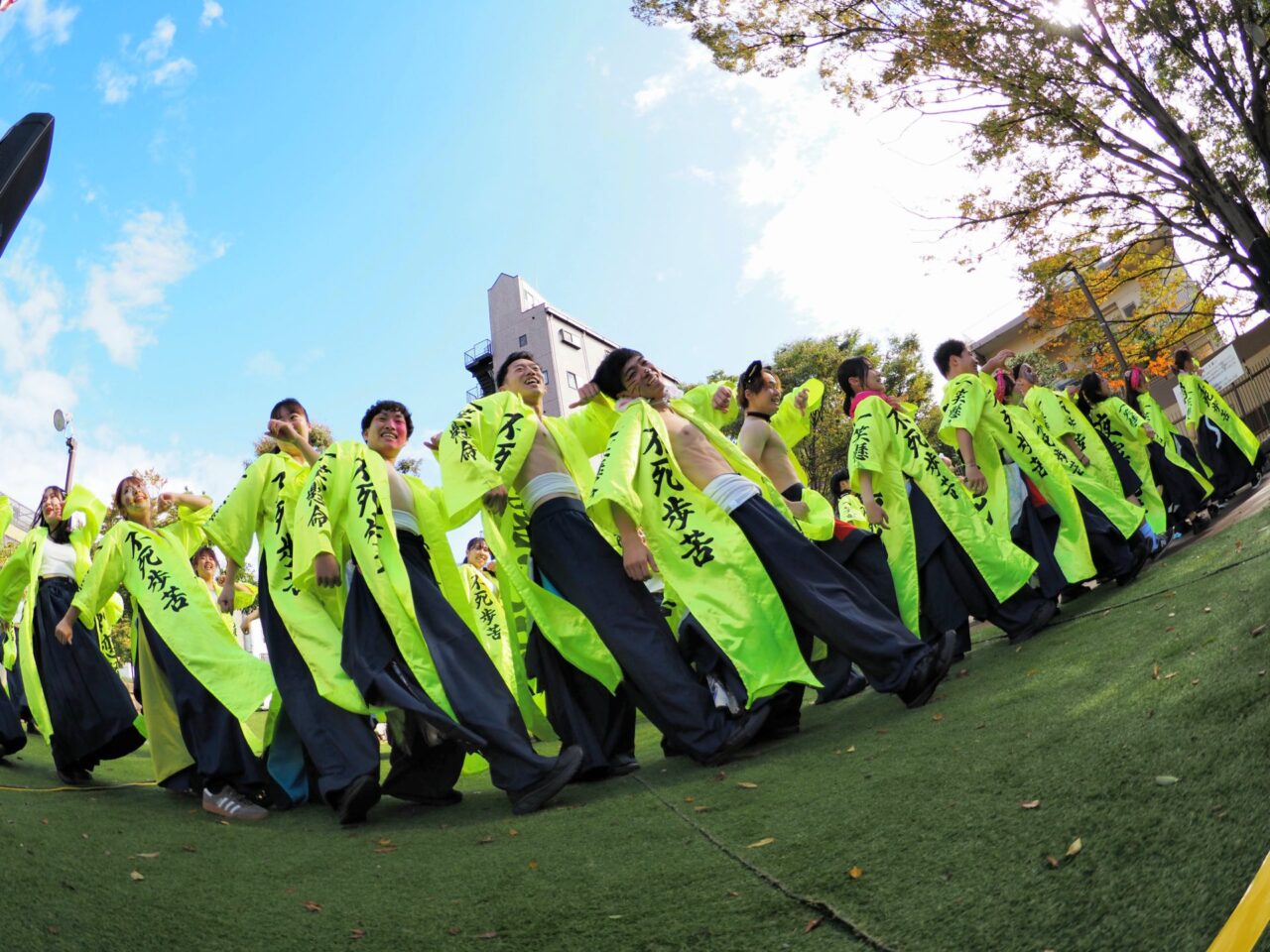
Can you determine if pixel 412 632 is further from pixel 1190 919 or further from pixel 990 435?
pixel 990 435

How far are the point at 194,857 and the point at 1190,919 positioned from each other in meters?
2.69

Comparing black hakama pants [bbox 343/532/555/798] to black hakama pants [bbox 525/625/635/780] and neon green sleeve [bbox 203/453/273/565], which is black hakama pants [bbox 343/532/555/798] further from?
neon green sleeve [bbox 203/453/273/565]

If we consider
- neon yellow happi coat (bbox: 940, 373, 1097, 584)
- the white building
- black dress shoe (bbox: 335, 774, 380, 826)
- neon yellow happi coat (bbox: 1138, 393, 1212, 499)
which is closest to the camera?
black dress shoe (bbox: 335, 774, 380, 826)

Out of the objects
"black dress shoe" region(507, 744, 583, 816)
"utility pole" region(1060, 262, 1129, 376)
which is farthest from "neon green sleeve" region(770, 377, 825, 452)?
"utility pole" region(1060, 262, 1129, 376)

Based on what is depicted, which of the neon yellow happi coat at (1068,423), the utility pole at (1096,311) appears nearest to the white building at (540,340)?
the utility pole at (1096,311)

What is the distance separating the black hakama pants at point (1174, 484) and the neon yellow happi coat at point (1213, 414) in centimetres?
93

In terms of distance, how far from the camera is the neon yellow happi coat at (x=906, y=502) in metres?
4.68

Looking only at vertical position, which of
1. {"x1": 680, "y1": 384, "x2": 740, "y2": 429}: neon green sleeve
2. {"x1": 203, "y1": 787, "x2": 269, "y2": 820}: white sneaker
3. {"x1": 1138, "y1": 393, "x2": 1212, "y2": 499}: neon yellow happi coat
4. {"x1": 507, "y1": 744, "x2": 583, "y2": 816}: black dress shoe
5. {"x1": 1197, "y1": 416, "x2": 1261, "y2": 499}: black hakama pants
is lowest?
{"x1": 1197, "y1": 416, "x2": 1261, "y2": 499}: black hakama pants

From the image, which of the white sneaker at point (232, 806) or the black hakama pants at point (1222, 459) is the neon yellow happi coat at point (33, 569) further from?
the black hakama pants at point (1222, 459)

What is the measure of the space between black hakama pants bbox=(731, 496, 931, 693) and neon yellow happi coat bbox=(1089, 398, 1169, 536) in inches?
194

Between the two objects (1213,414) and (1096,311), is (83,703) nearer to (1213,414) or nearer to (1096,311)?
(1213,414)

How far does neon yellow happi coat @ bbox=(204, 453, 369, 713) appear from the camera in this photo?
12.4 feet

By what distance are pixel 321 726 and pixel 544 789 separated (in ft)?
3.21

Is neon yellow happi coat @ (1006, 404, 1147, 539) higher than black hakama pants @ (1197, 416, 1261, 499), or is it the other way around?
neon yellow happi coat @ (1006, 404, 1147, 539)
